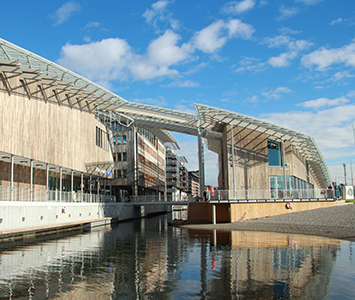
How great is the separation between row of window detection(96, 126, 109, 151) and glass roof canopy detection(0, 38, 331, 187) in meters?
3.39

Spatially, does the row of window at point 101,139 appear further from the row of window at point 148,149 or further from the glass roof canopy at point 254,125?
the row of window at point 148,149

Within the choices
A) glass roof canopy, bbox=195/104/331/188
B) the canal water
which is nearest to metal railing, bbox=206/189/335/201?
glass roof canopy, bbox=195/104/331/188

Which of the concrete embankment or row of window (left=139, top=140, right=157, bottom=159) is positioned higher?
row of window (left=139, top=140, right=157, bottom=159)

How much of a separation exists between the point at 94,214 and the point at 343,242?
28194 mm

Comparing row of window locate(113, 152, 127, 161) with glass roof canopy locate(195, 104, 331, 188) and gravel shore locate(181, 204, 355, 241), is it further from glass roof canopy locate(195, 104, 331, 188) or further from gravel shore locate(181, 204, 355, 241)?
gravel shore locate(181, 204, 355, 241)

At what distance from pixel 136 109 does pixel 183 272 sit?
33877 mm

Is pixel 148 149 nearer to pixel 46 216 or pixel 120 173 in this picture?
pixel 120 173

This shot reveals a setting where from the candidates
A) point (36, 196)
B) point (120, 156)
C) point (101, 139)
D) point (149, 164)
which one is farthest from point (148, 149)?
point (36, 196)

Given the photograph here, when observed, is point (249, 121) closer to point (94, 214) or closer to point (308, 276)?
point (94, 214)

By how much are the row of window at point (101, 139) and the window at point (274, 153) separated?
74.0ft

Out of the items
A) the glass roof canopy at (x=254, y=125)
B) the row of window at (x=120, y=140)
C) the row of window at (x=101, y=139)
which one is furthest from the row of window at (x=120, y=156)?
the glass roof canopy at (x=254, y=125)

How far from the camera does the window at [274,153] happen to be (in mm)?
37375

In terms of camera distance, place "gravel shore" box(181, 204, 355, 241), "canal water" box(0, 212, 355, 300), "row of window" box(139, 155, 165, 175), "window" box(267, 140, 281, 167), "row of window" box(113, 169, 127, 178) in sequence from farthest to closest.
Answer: "row of window" box(139, 155, 165, 175), "row of window" box(113, 169, 127, 178), "window" box(267, 140, 281, 167), "gravel shore" box(181, 204, 355, 241), "canal water" box(0, 212, 355, 300)

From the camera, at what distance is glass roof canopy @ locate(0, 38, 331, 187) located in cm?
2678
